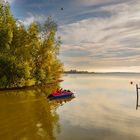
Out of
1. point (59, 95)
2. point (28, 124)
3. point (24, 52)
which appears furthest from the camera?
point (24, 52)

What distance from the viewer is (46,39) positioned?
78.4 meters

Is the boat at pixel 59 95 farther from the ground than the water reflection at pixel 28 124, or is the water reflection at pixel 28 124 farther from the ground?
the boat at pixel 59 95

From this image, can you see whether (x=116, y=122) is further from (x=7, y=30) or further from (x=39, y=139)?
(x=7, y=30)

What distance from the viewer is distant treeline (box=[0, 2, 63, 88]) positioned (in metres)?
59.7

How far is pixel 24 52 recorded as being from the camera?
6562cm

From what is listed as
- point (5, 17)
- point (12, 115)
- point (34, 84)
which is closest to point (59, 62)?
point (34, 84)

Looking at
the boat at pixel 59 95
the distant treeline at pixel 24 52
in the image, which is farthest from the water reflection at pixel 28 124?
the distant treeline at pixel 24 52

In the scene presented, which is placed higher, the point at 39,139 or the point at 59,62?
the point at 59,62

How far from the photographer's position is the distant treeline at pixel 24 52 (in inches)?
2351

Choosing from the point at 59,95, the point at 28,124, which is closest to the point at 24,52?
the point at 59,95

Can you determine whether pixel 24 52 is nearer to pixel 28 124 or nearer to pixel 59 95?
pixel 59 95

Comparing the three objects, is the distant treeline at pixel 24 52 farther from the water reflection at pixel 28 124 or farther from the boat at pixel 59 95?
the water reflection at pixel 28 124

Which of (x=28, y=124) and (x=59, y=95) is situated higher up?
(x=59, y=95)

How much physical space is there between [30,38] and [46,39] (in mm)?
7790
